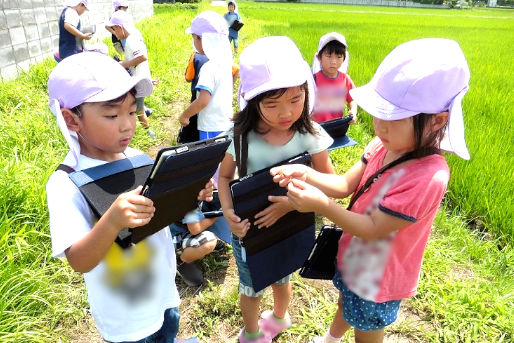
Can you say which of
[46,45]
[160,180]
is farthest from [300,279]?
[46,45]

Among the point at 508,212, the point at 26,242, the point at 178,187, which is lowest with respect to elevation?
the point at 508,212

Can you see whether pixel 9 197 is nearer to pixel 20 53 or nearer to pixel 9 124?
pixel 9 124

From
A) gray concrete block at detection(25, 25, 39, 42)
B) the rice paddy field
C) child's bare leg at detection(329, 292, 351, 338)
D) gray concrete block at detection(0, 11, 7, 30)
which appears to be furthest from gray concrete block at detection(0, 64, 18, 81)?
child's bare leg at detection(329, 292, 351, 338)

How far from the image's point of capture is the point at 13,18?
17.1 ft

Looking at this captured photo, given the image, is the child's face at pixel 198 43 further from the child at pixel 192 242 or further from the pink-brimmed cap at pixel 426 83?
the pink-brimmed cap at pixel 426 83

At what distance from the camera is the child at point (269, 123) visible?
120 centimetres

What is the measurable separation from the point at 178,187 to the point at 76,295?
1.36 metres

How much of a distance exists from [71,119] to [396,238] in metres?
1.10

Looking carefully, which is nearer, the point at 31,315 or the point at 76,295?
the point at 31,315

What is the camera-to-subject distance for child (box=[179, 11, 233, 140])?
2.50 meters

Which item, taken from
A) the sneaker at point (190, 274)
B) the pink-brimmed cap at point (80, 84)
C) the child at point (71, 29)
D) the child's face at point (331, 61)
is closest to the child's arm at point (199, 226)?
the sneaker at point (190, 274)

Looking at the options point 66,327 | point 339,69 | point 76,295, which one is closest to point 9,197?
point 76,295

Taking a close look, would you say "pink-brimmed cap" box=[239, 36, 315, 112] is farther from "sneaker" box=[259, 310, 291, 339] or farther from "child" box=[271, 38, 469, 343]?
"sneaker" box=[259, 310, 291, 339]

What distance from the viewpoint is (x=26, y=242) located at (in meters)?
2.00
